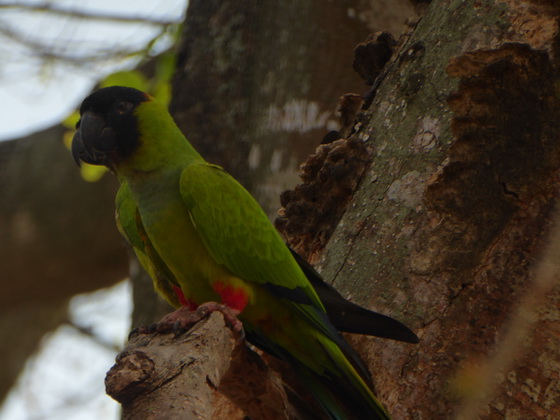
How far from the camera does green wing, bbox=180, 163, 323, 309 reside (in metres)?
2.75

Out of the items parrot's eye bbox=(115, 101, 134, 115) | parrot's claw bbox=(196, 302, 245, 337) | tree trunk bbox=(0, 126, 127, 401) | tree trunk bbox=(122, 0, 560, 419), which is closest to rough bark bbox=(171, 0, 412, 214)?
parrot's eye bbox=(115, 101, 134, 115)

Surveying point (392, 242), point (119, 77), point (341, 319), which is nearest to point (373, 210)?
point (392, 242)

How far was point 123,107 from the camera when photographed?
311 centimetres

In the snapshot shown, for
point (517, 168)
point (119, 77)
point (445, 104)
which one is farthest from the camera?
point (119, 77)

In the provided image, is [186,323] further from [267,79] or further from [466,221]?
[267,79]

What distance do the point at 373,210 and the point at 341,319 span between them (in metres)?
0.38

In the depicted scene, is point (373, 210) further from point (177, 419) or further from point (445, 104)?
point (177, 419)

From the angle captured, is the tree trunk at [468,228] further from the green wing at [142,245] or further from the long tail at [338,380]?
the green wing at [142,245]

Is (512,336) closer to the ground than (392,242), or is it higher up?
closer to the ground

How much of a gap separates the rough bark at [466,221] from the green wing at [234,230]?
0.28 m

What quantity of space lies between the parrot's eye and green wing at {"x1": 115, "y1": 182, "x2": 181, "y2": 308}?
0.34 metres

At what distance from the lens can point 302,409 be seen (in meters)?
2.42

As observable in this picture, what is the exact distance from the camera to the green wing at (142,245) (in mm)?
3117

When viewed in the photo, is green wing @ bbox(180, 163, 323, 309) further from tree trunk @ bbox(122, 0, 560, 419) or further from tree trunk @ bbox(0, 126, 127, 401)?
tree trunk @ bbox(0, 126, 127, 401)
